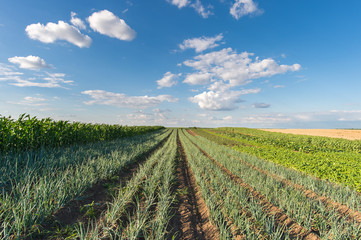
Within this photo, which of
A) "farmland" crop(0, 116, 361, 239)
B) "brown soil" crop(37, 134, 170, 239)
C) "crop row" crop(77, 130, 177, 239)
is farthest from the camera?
"brown soil" crop(37, 134, 170, 239)

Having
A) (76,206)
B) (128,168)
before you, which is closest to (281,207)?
(76,206)

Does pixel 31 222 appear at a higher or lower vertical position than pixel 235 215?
higher

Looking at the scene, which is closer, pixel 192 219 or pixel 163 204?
pixel 163 204

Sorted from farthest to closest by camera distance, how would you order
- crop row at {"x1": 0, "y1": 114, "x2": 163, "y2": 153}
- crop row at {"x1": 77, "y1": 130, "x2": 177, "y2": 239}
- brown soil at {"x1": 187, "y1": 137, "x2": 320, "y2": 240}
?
crop row at {"x1": 0, "y1": 114, "x2": 163, "y2": 153} → brown soil at {"x1": 187, "y1": 137, "x2": 320, "y2": 240} → crop row at {"x1": 77, "y1": 130, "x2": 177, "y2": 239}

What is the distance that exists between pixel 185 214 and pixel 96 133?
599 inches

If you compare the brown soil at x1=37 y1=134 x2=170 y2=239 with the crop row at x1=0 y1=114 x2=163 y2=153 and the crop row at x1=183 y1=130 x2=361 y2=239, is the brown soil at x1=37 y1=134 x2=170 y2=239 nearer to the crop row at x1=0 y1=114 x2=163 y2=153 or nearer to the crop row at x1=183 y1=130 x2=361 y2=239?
the crop row at x1=183 y1=130 x2=361 y2=239

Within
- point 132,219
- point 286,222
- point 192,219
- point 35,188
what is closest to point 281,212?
point 286,222

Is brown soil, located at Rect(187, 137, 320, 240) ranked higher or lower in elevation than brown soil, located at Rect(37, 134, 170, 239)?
lower

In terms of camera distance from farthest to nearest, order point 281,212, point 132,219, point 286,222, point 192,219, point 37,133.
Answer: point 37,133 → point 281,212 → point 192,219 → point 286,222 → point 132,219

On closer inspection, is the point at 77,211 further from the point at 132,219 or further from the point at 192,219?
the point at 192,219

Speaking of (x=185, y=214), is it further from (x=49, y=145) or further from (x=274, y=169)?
(x=49, y=145)

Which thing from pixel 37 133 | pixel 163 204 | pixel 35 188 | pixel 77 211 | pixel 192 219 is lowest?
pixel 192 219

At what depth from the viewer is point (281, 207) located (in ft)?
14.1

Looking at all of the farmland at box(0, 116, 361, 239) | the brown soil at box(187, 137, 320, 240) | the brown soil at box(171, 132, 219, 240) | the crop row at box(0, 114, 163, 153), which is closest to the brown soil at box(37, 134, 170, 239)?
the farmland at box(0, 116, 361, 239)
